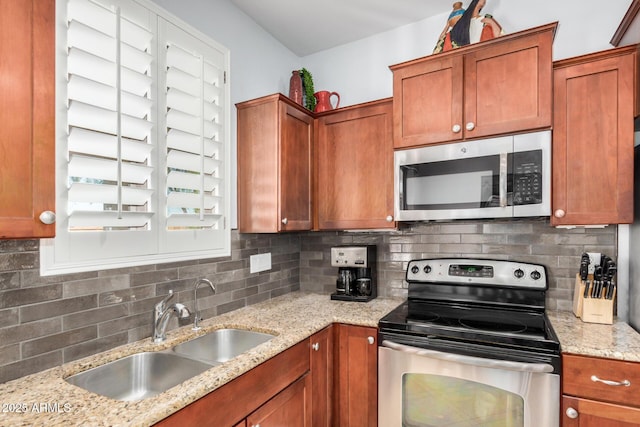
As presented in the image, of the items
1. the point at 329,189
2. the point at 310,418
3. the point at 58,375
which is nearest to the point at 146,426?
Result: the point at 58,375

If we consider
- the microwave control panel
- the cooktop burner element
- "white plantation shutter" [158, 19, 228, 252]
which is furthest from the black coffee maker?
the microwave control panel

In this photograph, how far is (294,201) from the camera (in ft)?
7.17

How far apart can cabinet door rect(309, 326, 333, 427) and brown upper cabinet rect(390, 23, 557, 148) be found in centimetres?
118

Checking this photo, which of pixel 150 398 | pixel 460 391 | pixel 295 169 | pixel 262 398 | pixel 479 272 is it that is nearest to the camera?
pixel 150 398

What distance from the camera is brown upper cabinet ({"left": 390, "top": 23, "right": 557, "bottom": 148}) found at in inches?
66.4

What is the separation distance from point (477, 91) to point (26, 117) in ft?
6.19

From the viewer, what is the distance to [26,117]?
912mm

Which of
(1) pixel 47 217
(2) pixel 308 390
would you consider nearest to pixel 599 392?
(2) pixel 308 390

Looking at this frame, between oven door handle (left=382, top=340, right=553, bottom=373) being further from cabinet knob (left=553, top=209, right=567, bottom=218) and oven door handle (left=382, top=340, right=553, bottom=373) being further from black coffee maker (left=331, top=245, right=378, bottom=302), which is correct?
cabinet knob (left=553, top=209, right=567, bottom=218)

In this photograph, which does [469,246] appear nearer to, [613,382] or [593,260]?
[593,260]

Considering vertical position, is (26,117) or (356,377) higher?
(26,117)

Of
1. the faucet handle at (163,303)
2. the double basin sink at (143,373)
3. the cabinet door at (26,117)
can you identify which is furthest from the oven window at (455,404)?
the cabinet door at (26,117)

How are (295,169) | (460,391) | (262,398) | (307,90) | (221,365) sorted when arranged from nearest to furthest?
(221,365)
(262,398)
(460,391)
(295,169)
(307,90)

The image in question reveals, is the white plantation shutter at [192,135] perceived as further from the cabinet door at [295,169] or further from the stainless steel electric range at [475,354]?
the stainless steel electric range at [475,354]
